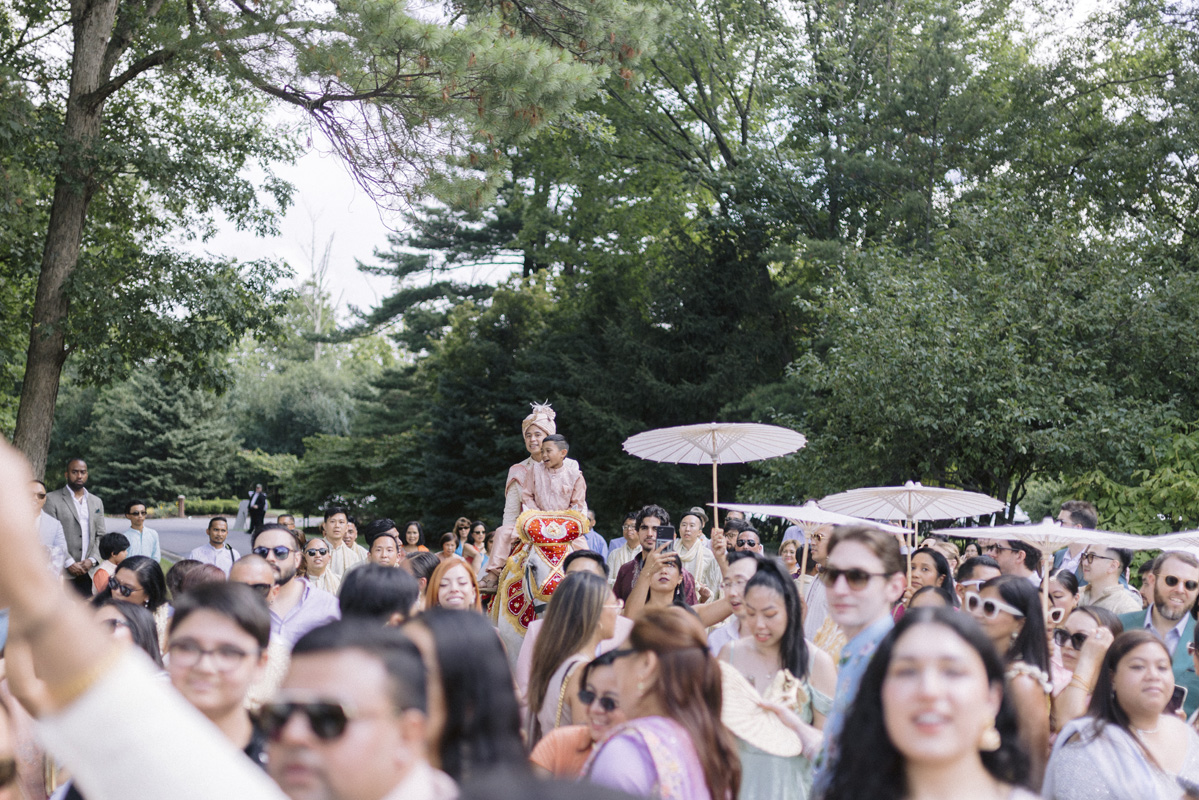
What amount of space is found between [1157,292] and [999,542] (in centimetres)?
991

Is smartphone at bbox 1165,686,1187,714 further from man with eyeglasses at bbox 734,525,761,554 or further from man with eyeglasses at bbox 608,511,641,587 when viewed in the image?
man with eyeglasses at bbox 608,511,641,587

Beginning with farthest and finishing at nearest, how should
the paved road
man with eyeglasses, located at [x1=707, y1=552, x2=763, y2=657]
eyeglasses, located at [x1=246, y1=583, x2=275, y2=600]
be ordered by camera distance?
the paved road → eyeglasses, located at [x1=246, y1=583, x2=275, y2=600] → man with eyeglasses, located at [x1=707, y1=552, x2=763, y2=657]

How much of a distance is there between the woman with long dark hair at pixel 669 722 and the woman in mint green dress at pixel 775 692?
0.22 m

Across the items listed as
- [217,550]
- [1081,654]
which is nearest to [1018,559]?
[1081,654]

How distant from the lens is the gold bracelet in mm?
922

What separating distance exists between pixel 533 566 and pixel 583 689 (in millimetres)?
4211

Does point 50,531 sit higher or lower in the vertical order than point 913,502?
lower

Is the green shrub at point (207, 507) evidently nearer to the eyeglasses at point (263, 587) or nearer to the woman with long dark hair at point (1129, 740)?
the eyeglasses at point (263, 587)

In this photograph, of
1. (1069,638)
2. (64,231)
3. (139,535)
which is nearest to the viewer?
(1069,638)

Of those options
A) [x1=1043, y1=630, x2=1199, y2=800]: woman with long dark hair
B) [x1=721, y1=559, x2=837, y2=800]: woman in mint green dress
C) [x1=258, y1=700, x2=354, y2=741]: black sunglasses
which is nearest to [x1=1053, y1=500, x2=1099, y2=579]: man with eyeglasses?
[x1=1043, y1=630, x2=1199, y2=800]: woman with long dark hair

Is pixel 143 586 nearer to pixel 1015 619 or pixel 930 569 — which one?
pixel 1015 619

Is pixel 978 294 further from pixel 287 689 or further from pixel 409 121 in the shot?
pixel 287 689

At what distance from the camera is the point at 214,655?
2.85m

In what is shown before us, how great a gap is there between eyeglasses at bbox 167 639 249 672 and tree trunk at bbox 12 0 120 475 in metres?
12.3
